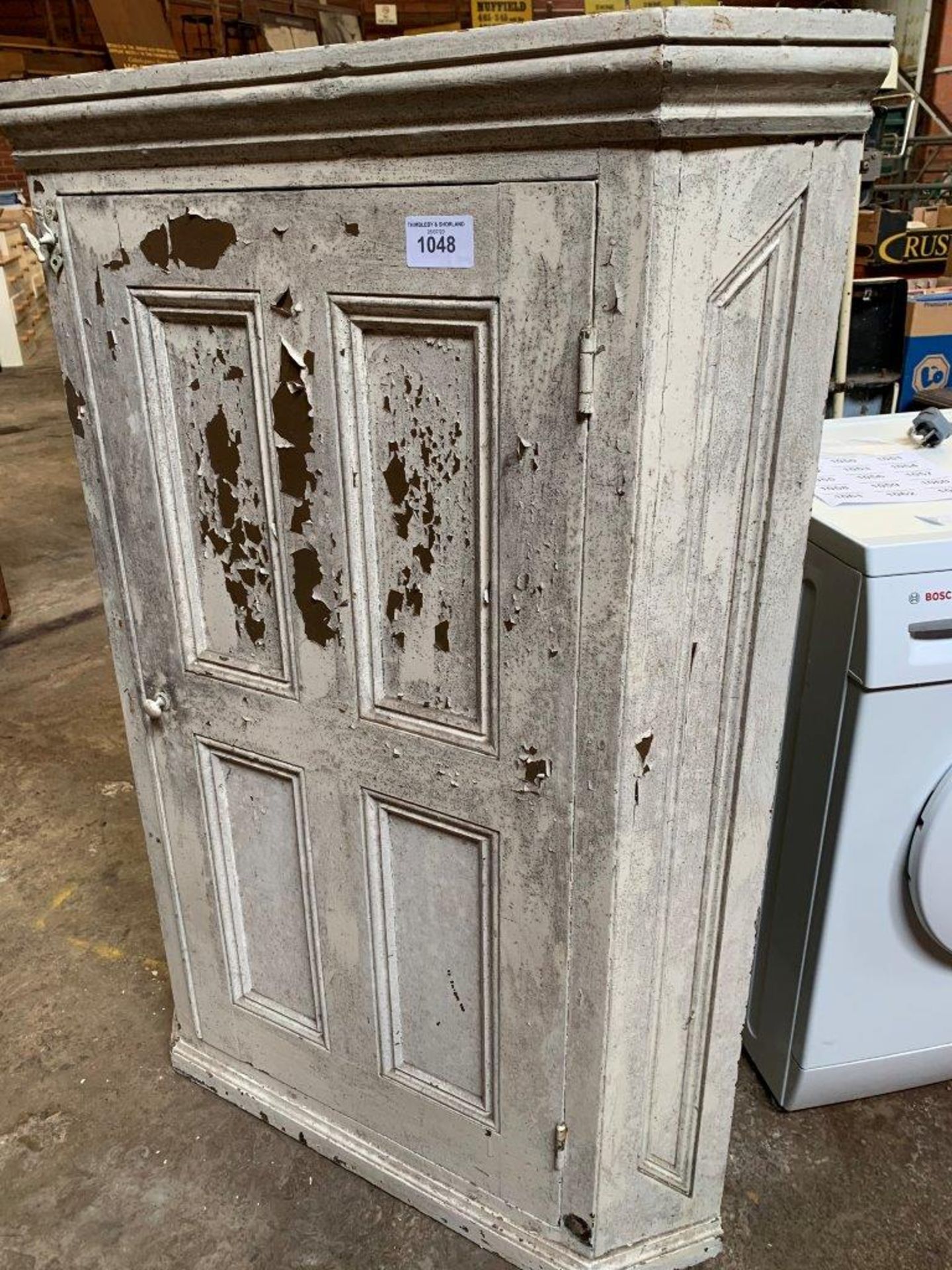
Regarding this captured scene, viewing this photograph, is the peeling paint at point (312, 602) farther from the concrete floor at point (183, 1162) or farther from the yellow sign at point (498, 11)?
the yellow sign at point (498, 11)

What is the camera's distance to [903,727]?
4.66 feet

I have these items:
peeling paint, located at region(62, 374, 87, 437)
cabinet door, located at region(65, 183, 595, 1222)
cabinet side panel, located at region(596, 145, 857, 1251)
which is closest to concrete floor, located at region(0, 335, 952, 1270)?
cabinet door, located at region(65, 183, 595, 1222)

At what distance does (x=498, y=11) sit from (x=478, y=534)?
2.05 metres

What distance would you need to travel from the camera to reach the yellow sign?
243cm

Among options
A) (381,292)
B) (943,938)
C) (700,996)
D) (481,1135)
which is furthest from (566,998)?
(381,292)

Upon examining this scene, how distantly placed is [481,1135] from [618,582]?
3.15ft

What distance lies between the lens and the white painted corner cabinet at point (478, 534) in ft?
3.04

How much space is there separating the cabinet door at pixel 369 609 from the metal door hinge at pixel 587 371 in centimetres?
1

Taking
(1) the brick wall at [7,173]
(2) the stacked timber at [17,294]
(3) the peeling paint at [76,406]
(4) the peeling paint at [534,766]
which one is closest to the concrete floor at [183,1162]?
(4) the peeling paint at [534,766]

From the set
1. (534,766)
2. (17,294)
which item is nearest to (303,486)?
(534,766)

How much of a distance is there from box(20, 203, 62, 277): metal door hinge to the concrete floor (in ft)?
4.95

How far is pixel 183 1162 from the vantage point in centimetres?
170

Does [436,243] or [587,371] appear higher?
[436,243]

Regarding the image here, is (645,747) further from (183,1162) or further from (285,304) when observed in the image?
(183,1162)
